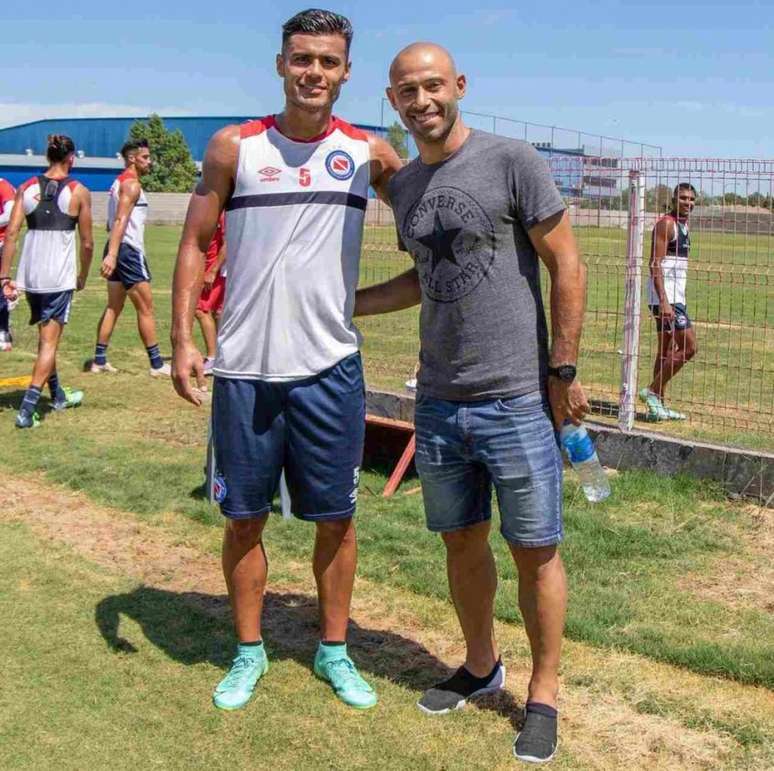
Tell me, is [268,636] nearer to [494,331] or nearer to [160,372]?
[494,331]

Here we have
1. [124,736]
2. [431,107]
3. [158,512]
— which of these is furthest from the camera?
[158,512]

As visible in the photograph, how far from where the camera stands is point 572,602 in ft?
15.9

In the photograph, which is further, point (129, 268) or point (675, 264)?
point (129, 268)

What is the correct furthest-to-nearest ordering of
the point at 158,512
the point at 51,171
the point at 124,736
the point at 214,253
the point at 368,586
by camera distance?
the point at 214,253
the point at 51,171
the point at 158,512
the point at 368,586
the point at 124,736

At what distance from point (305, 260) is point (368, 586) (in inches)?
77.8

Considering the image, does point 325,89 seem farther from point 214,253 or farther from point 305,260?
point 214,253

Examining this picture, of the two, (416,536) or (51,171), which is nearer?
(416,536)

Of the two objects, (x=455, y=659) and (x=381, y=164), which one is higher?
(x=381, y=164)

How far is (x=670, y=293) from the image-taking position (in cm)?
898

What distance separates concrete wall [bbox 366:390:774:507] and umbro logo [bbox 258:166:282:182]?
384 centimetres

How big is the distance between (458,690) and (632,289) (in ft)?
13.5

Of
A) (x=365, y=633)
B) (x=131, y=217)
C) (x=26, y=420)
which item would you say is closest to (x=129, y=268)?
(x=131, y=217)

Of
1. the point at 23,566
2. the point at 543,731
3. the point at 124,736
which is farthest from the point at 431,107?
the point at 23,566

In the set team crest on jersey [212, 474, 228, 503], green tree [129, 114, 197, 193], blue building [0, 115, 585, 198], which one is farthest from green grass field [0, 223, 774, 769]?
green tree [129, 114, 197, 193]
